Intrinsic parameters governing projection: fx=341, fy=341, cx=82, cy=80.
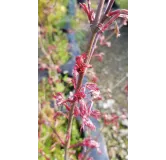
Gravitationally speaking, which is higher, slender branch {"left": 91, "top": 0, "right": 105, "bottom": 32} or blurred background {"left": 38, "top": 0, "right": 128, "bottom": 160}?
slender branch {"left": 91, "top": 0, "right": 105, "bottom": 32}

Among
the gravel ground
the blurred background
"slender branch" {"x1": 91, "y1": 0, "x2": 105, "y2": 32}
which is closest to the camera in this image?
"slender branch" {"x1": 91, "y1": 0, "x2": 105, "y2": 32}

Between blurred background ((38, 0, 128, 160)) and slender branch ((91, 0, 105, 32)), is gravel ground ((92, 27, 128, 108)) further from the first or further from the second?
slender branch ((91, 0, 105, 32))

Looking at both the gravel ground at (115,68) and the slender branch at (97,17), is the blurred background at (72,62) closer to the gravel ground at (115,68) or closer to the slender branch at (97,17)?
the gravel ground at (115,68)

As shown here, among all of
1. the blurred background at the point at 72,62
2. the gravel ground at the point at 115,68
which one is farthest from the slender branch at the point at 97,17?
the gravel ground at the point at 115,68

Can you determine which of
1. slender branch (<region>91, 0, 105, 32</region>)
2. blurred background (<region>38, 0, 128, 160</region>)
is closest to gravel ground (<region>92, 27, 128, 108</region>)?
blurred background (<region>38, 0, 128, 160</region>)

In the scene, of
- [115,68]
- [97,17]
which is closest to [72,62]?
[115,68]
